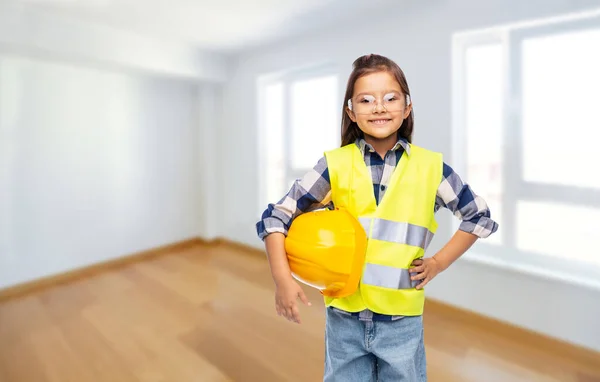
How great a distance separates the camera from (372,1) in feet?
8.59

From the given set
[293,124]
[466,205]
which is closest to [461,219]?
[466,205]

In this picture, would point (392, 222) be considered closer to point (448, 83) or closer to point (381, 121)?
point (381, 121)

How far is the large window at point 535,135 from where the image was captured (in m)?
2.11

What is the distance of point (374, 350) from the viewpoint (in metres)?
0.90

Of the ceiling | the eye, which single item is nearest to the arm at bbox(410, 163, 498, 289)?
the eye

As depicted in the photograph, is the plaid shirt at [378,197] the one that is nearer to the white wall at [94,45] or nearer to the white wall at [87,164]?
the white wall at [94,45]

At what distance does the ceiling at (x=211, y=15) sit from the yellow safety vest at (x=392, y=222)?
85.3 inches

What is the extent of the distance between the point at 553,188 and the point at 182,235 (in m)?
3.78

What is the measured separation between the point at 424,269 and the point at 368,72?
0.49 metres

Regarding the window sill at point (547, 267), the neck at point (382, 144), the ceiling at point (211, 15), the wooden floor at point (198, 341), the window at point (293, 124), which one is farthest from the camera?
the window at point (293, 124)

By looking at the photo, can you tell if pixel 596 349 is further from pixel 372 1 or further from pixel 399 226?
pixel 372 1

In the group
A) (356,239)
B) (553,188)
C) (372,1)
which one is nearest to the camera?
(356,239)

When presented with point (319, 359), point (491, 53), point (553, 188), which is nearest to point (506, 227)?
point (553, 188)

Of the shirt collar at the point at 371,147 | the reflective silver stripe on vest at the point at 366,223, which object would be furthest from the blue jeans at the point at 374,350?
the shirt collar at the point at 371,147
